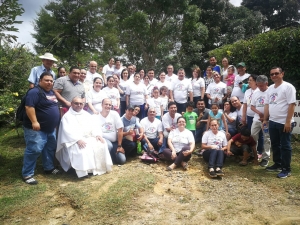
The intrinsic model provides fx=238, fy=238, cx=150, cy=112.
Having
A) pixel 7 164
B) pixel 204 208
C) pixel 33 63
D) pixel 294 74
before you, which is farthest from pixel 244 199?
pixel 33 63

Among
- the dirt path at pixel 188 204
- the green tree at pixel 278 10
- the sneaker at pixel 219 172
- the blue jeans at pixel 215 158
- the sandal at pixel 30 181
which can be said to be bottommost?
the dirt path at pixel 188 204

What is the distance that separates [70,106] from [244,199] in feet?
12.5

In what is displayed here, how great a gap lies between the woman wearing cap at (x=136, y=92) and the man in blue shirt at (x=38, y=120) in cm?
267

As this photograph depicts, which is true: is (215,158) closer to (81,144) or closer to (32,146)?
(81,144)

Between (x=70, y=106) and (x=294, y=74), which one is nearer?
(x=70, y=106)

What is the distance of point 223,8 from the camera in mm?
18500

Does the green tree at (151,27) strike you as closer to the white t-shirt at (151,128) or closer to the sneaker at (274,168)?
the white t-shirt at (151,128)

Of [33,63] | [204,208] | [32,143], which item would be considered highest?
[33,63]

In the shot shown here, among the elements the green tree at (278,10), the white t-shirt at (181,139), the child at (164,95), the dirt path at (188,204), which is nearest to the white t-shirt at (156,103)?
the child at (164,95)

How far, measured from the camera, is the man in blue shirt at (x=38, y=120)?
4324 millimetres

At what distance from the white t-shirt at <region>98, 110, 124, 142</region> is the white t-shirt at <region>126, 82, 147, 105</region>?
146 cm

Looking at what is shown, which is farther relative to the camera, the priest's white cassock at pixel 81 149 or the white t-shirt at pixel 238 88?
the white t-shirt at pixel 238 88

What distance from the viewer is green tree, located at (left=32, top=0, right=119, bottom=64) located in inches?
760

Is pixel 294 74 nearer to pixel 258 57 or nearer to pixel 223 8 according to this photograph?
pixel 258 57
